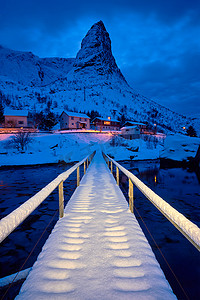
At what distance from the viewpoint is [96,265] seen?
84.9 inches

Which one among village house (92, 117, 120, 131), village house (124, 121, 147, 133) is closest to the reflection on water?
village house (92, 117, 120, 131)

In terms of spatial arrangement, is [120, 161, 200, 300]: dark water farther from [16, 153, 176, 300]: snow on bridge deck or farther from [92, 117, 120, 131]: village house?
[92, 117, 120, 131]: village house

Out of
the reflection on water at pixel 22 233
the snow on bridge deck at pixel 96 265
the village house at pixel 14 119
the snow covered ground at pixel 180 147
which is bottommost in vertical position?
the reflection on water at pixel 22 233

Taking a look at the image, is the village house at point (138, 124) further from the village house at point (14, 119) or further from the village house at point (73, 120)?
the village house at point (14, 119)

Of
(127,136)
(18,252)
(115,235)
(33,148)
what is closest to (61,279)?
(115,235)

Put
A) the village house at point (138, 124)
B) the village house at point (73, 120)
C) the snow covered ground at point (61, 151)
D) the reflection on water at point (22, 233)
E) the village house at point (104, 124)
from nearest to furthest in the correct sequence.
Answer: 1. the reflection on water at point (22, 233)
2. the snow covered ground at point (61, 151)
3. the village house at point (73, 120)
4. the village house at point (138, 124)
5. the village house at point (104, 124)

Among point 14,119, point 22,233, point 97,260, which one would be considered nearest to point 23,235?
point 22,233

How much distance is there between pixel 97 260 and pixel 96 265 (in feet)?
0.38

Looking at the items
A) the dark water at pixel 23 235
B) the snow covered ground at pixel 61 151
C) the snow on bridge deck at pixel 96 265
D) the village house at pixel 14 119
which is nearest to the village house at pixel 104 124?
the village house at pixel 14 119

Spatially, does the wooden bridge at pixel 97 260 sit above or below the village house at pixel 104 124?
below

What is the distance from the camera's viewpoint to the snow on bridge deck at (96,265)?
172 centimetres

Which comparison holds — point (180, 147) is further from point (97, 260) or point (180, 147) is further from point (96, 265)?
point (96, 265)

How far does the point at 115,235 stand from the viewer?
2.98 m

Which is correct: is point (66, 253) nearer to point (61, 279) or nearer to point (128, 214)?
point (61, 279)
